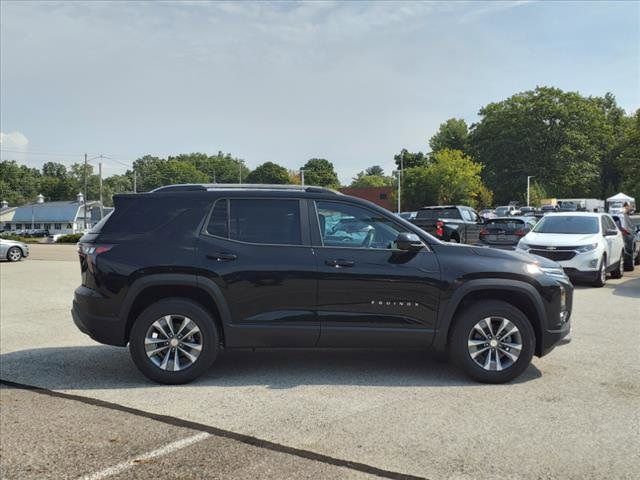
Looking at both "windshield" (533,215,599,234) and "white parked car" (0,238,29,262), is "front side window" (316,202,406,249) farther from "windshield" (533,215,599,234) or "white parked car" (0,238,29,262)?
"white parked car" (0,238,29,262)

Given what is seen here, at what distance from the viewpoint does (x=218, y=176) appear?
149 meters

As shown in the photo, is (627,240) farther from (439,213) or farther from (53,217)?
(53,217)

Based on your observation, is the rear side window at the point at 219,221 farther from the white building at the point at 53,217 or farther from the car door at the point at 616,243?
the white building at the point at 53,217

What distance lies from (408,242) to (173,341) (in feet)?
7.75

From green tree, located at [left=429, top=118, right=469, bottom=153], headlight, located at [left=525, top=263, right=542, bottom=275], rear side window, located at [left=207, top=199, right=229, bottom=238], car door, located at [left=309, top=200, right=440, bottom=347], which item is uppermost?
green tree, located at [left=429, top=118, right=469, bottom=153]

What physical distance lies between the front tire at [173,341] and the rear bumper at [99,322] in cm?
15

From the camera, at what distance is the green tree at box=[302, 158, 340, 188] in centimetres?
12328

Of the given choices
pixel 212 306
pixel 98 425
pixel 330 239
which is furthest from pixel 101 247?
pixel 330 239

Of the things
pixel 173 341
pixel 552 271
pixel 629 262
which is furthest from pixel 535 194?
pixel 173 341

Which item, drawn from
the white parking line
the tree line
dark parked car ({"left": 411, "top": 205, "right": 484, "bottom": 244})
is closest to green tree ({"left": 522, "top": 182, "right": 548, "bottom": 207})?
the tree line

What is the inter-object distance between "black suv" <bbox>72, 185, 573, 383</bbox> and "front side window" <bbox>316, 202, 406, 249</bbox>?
0.02 meters

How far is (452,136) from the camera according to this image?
3755 inches

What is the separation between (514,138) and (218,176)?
3324 inches

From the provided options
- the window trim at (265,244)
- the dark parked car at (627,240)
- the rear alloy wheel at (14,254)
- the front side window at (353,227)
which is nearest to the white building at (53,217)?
the rear alloy wheel at (14,254)
